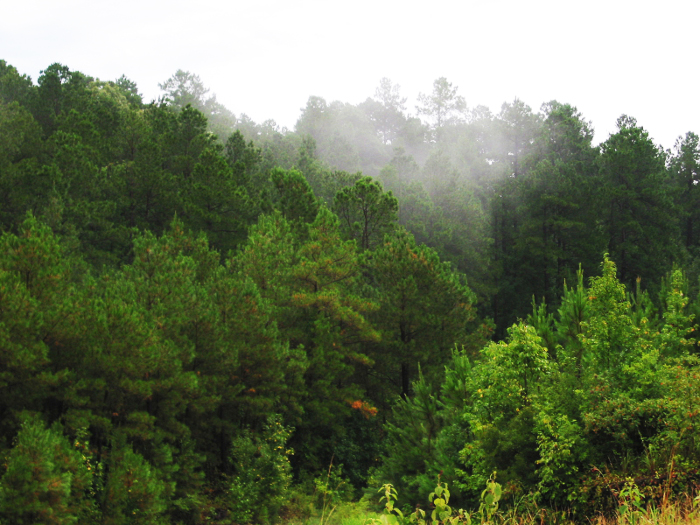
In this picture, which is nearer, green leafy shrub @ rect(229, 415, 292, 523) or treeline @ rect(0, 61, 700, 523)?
treeline @ rect(0, 61, 700, 523)

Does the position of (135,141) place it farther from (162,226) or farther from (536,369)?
(536,369)

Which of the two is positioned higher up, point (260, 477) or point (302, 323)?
point (302, 323)

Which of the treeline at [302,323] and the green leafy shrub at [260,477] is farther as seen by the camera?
the green leafy shrub at [260,477]

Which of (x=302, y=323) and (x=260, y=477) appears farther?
(x=302, y=323)

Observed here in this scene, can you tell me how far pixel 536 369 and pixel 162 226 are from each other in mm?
22014

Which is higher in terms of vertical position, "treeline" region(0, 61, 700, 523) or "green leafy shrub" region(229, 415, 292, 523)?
"treeline" region(0, 61, 700, 523)

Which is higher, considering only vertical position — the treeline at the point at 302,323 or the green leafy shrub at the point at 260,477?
the treeline at the point at 302,323

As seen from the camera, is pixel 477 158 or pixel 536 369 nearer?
pixel 536 369

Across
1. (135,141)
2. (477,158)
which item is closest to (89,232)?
(135,141)

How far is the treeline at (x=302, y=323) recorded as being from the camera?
31.2 ft

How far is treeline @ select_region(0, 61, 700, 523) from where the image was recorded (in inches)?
375

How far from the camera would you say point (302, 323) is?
21641 mm

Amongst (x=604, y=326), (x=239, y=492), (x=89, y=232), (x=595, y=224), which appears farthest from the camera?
(x=595, y=224)

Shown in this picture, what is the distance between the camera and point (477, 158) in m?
52.9
